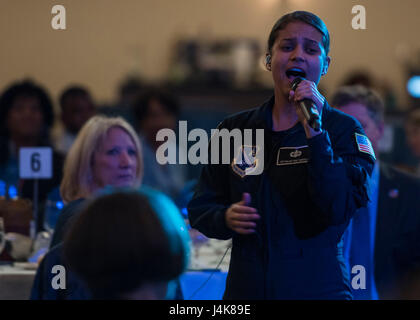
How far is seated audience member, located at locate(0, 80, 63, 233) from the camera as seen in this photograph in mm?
3111

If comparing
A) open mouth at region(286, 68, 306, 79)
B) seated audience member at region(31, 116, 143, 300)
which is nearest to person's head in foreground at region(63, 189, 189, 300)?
open mouth at region(286, 68, 306, 79)

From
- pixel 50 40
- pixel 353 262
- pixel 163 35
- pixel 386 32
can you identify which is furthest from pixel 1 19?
pixel 353 262

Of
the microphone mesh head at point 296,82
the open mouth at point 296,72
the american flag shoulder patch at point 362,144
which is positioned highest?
the open mouth at point 296,72

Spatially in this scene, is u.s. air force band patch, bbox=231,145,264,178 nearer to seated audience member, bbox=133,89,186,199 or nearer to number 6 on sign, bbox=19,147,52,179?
number 6 on sign, bbox=19,147,52,179

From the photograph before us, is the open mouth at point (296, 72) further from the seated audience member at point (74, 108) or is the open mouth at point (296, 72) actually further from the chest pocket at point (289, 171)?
the seated audience member at point (74, 108)

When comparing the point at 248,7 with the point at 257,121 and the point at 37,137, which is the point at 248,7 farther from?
the point at 257,121

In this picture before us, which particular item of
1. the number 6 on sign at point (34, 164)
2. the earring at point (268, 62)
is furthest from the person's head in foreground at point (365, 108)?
the number 6 on sign at point (34, 164)

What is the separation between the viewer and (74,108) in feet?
12.4

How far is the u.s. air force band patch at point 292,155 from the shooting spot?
4.68 ft

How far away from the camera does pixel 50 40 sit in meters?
6.91

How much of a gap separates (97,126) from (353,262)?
103cm

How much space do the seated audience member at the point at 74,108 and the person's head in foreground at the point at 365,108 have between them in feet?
5.84

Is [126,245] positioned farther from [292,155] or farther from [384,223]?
[384,223]

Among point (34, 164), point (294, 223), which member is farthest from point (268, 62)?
point (34, 164)
